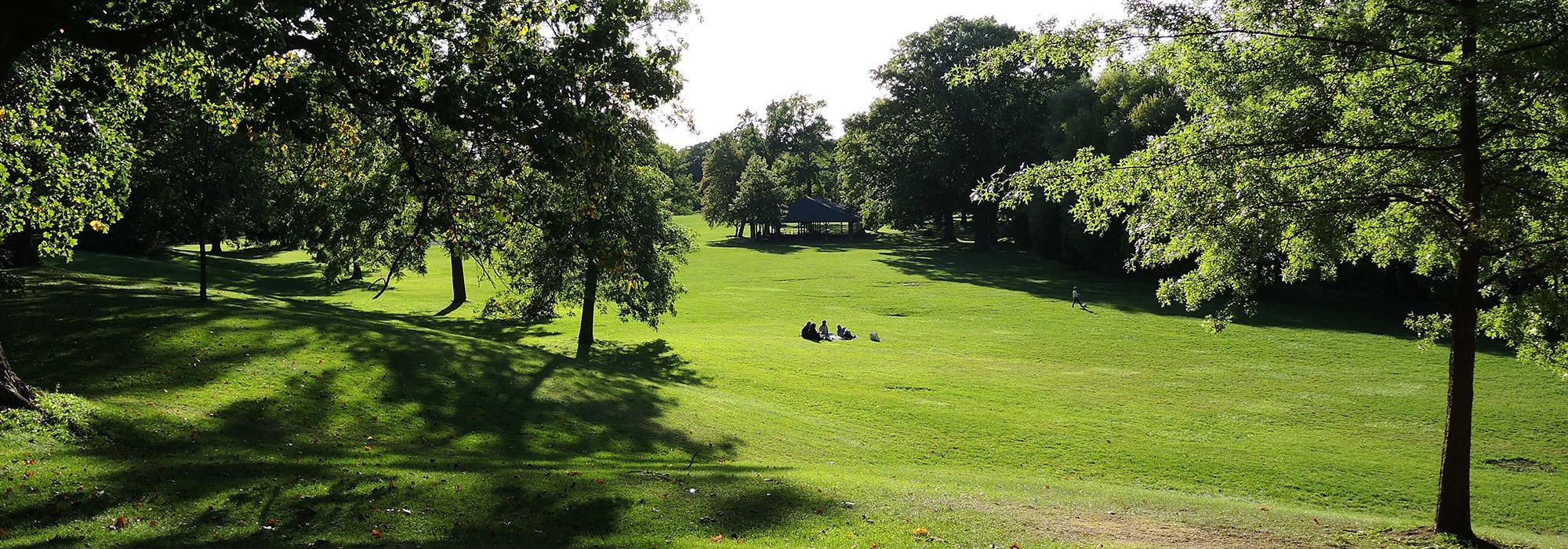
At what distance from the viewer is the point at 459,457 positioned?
13109mm

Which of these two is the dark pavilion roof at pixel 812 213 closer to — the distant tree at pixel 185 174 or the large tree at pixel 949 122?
the large tree at pixel 949 122

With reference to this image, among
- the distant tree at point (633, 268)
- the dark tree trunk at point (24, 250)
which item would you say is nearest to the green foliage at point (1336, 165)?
the distant tree at point (633, 268)

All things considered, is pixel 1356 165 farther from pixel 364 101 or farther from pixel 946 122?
pixel 946 122

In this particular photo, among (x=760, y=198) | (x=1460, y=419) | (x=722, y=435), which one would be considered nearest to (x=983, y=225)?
(x=760, y=198)

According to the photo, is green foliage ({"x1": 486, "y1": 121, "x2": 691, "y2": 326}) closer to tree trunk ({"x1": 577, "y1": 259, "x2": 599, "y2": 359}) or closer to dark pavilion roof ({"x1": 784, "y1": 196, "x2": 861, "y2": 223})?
tree trunk ({"x1": 577, "y1": 259, "x2": 599, "y2": 359})

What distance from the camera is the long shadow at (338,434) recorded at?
9.00 meters

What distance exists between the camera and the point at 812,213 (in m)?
111

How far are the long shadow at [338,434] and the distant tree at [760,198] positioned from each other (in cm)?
7770

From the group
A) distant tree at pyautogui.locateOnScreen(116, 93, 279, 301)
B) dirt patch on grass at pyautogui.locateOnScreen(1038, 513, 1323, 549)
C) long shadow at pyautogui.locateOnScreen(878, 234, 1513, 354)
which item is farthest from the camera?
long shadow at pyautogui.locateOnScreen(878, 234, 1513, 354)

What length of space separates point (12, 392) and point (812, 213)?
3994 inches

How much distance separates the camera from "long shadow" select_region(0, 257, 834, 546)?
9000 millimetres

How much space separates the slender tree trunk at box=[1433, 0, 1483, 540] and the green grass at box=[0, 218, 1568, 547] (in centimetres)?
79

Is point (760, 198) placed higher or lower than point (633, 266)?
higher

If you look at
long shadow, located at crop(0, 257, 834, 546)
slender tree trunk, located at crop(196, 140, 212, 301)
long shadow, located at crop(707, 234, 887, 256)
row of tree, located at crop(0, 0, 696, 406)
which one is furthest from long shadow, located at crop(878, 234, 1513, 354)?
slender tree trunk, located at crop(196, 140, 212, 301)
